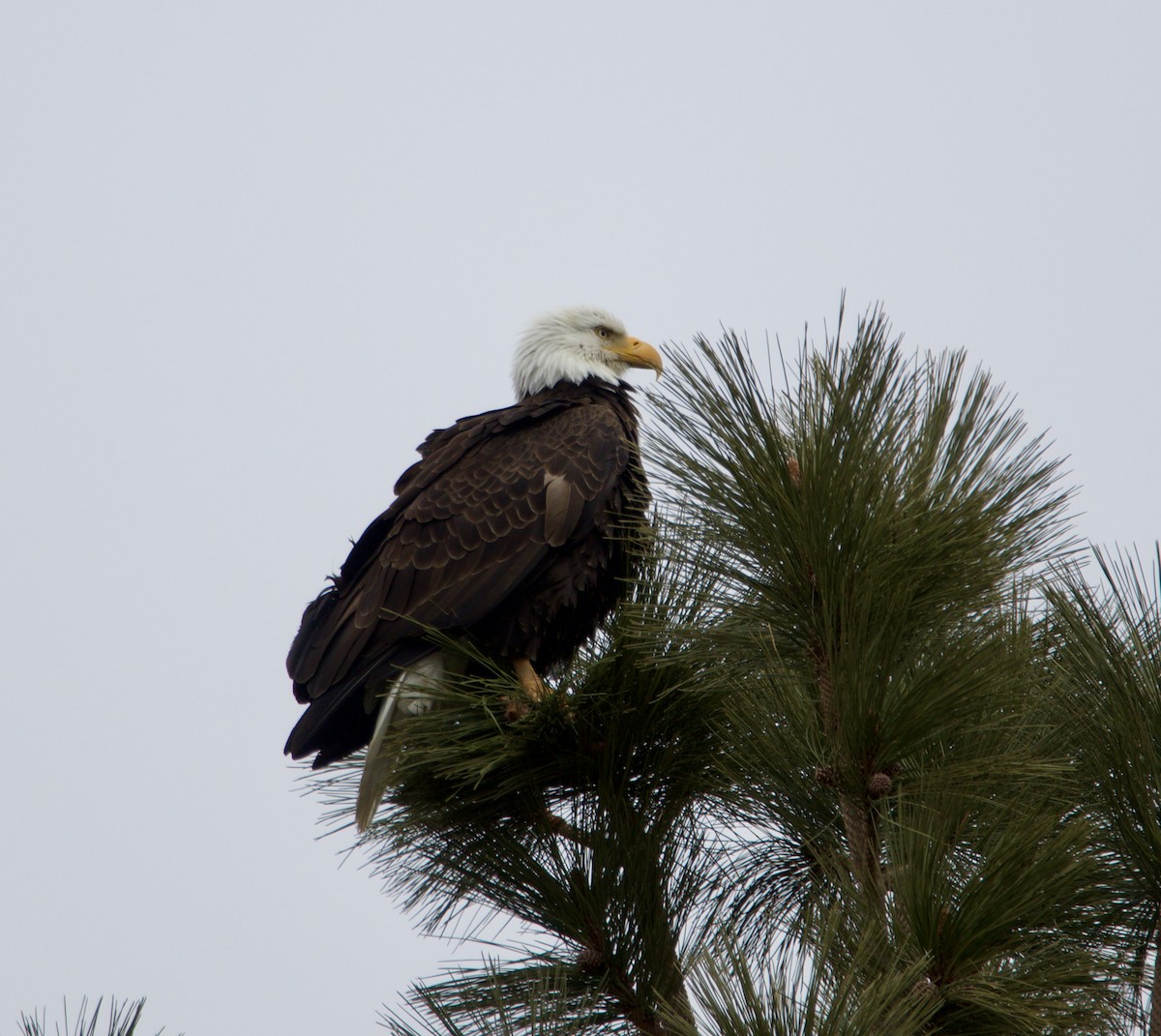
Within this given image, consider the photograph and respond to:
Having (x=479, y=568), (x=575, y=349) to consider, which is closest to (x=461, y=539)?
(x=479, y=568)

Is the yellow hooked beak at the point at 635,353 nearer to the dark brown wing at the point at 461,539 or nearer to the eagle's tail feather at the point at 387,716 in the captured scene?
the dark brown wing at the point at 461,539

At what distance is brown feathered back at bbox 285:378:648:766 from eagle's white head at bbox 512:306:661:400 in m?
0.96

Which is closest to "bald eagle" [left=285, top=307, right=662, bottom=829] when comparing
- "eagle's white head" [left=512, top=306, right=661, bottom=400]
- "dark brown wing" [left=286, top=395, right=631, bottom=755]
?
"dark brown wing" [left=286, top=395, right=631, bottom=755]

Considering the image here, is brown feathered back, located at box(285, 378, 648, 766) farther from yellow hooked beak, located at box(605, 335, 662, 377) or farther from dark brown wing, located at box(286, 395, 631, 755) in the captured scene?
yellow hooked beak, located at box(605, 335, 662, 377)

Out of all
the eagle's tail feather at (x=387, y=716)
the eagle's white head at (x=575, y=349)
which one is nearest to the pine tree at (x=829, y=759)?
the eagle's tail feather at (x=387, y=716)

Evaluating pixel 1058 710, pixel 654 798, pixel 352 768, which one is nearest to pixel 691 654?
pixel 654 798

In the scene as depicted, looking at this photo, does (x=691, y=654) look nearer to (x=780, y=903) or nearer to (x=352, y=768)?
(x=780, y=903)

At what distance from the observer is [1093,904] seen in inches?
98.0

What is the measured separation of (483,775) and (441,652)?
3.52ft

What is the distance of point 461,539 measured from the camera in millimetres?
4344

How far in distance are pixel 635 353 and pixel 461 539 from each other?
1615mm

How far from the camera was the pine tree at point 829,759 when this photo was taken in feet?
7.52

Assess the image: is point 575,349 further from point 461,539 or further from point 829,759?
point 829,759

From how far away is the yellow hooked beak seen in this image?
5.62 metres
